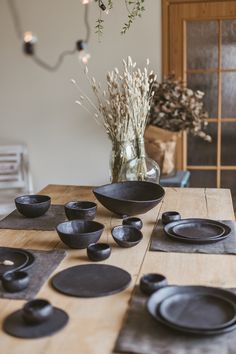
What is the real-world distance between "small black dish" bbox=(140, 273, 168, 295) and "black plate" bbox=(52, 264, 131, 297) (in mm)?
71

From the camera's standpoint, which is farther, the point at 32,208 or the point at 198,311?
the point at 32,208

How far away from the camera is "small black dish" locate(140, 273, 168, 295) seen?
1.38 m

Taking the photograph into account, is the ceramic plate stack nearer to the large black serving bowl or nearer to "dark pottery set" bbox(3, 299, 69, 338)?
the large black serving bowl

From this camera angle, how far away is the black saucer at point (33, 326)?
1191mm

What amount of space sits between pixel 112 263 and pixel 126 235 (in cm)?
24

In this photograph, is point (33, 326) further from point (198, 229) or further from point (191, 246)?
point (198, 229)

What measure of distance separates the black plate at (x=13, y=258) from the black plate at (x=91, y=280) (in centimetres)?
16

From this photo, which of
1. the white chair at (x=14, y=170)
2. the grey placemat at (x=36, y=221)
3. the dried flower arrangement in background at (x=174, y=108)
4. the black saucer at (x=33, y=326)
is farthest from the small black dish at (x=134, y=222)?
the white chair at (x=14, y=170)

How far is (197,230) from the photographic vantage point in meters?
1.97

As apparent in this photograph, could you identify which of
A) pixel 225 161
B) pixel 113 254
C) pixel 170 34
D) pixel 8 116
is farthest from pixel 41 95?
pixel 113 254

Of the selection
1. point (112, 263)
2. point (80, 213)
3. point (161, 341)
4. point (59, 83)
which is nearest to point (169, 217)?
point (80, 213)

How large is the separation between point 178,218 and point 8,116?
7.83 ft

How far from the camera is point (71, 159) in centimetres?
406

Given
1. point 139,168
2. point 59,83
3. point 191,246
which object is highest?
point 59,83
